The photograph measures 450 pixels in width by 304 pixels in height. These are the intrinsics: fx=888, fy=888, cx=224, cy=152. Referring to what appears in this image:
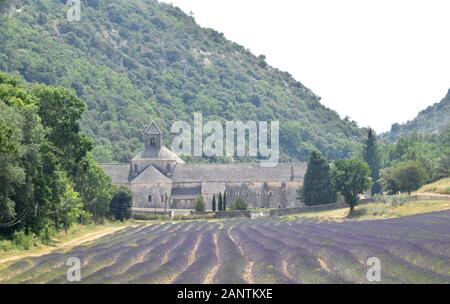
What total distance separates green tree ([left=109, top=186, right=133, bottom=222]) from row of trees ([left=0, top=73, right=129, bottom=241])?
19.9m

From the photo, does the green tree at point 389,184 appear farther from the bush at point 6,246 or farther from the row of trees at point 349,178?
the bush at point 6,246

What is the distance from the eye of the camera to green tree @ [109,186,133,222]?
4023 inches

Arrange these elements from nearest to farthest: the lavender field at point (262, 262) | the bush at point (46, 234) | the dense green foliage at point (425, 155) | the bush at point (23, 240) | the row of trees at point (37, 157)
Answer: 1. the lavender field at point (262, 262)
2. the row of trees at point (37, 157)
3. the bush at point (23, 240)
4. the bush at point (46, 234)
5. the dense green foliage at point (425, 155)

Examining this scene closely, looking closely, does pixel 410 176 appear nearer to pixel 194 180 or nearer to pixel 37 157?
pixel 194 180

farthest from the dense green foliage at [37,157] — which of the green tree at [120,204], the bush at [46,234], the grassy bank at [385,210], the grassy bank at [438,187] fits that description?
the grassy bank at [438,187]

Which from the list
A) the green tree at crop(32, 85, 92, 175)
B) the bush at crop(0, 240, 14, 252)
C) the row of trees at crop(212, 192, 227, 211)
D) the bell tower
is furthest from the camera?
the bell tower

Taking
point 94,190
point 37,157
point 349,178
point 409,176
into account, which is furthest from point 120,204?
point 37,157

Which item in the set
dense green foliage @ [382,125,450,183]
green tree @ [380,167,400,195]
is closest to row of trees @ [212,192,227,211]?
green tree @ [380,167,400,195]

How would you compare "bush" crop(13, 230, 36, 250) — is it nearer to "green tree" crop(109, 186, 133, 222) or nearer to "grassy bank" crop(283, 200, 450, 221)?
"grassy bank" crop(283, 200, 450, 221)

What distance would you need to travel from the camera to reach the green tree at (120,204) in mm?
102181

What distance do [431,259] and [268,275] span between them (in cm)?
604

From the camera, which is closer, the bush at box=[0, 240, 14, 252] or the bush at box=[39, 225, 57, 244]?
the bush at box=[0, 240, 14, 252]

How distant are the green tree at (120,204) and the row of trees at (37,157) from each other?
1987cm
